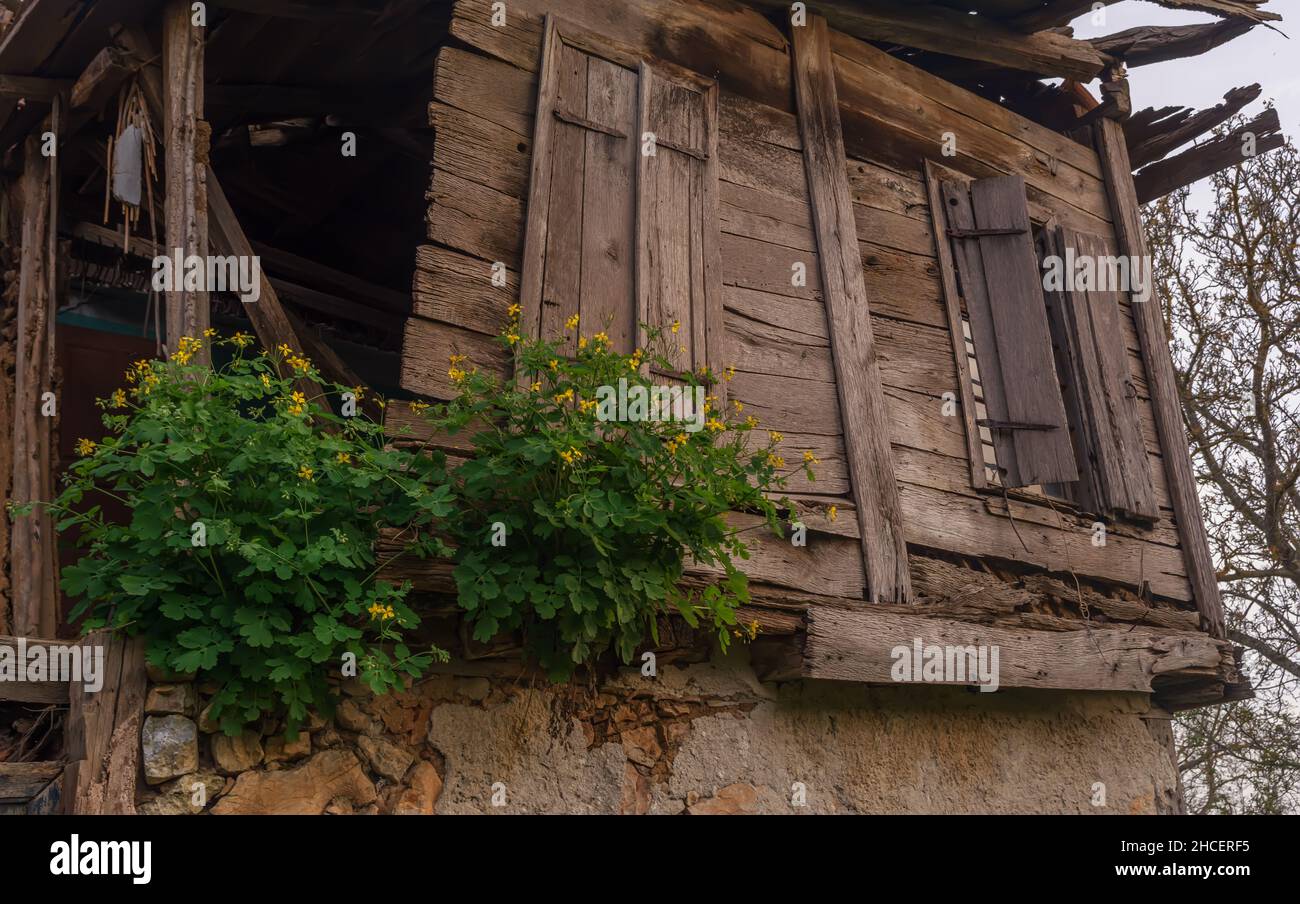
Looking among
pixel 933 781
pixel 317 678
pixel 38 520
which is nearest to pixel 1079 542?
pixel 933 781

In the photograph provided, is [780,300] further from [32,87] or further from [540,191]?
[32,87]

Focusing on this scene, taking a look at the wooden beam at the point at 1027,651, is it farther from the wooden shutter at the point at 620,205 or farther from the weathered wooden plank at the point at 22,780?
the weathered wooden plank at the point at 22,780

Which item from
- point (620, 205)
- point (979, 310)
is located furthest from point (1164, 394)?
point (620, 205)

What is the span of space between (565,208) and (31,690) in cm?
236

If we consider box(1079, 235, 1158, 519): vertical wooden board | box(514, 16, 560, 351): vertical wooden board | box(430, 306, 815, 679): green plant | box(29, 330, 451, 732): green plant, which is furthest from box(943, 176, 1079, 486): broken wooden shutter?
box(29, 330, 451, 732): green plant

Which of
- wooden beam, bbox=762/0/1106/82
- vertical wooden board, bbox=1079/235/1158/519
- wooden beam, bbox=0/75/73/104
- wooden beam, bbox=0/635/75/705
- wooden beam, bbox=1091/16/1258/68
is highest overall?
wooden beam, bbox=1091/16/1258/68

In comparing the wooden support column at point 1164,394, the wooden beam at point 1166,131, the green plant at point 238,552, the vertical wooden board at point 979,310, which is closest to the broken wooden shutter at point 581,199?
the green plant at point 238,552

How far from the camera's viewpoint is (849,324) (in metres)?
5.29

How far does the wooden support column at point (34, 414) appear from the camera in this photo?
522cm

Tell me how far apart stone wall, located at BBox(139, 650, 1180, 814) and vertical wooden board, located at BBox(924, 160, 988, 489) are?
3.45 feet

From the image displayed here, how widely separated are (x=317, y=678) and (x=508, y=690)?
29.5 inches

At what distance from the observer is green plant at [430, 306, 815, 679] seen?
361 centimetres

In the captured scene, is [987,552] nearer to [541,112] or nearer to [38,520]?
[541,112]

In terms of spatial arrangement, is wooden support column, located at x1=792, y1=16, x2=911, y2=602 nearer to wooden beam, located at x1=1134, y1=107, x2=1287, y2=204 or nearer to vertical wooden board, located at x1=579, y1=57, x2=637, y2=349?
vertical wooden board, located at x1=579, y1=57, x2=637, y2=349
